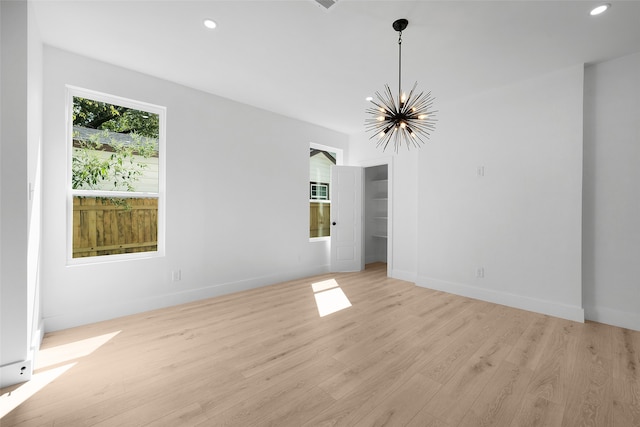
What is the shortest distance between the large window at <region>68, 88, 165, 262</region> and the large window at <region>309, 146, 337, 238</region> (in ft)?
8.70

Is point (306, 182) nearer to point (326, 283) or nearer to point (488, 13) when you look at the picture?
point (326, 283)

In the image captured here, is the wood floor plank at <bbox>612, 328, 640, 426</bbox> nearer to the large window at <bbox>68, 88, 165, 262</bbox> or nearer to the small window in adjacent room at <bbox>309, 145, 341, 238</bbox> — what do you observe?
the small window in adjacent room at <bbox>309, 145, 341, 238</bbox>

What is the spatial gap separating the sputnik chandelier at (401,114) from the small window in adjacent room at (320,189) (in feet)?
3.26

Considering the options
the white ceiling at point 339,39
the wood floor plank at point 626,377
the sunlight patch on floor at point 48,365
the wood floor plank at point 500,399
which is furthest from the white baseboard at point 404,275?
the sunlight patch on floor at point 48,365

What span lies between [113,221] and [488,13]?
13.9 feet

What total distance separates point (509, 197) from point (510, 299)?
51.1 inches

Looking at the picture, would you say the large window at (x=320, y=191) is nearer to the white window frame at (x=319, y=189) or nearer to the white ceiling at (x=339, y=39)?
the white window frame at (x=319, y=189)

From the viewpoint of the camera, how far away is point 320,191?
219 inches

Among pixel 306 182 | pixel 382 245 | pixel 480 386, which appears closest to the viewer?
pixel 480 386

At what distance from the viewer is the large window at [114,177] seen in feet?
9.87

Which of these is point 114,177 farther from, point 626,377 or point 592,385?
point 626,377

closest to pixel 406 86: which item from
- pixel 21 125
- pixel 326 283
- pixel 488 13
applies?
pixel 488 13

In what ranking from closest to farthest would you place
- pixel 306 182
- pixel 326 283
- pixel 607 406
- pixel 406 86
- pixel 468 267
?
pixel 607 406 → pixel 406 86 → pixel 468 267 → pixel 326 283 → pixel 306 182

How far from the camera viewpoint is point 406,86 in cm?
358
